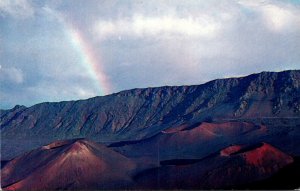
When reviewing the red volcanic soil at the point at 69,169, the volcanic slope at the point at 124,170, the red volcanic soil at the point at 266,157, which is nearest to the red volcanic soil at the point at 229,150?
the volcanic slope at the point at 124,170

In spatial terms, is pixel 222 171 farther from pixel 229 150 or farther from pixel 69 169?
pixel 69 169

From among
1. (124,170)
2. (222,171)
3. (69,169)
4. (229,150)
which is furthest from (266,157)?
(69,169)

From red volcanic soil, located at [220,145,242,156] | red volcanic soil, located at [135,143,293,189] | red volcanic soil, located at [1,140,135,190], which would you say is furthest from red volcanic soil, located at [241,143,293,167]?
red volcanic soil, located at [1,140,135,190]

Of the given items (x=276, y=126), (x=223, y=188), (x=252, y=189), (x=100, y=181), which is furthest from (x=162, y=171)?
(x=276, y=126)

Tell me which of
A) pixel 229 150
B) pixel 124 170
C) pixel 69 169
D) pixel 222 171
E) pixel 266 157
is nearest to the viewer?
pixel 222 171

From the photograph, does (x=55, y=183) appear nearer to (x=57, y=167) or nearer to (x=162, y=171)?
(x=57, y=167)

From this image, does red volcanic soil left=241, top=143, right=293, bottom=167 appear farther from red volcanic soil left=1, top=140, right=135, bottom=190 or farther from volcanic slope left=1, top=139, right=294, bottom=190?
red volcanic soil left=1, top=140, right=135, bottom=190

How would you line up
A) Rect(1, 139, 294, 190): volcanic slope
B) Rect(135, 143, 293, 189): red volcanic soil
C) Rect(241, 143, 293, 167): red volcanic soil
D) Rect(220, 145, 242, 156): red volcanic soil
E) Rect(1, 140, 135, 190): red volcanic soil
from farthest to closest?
Rect(220, 145, 242, 156): red volcanic soil → Rect(1, 140, 135, 190): red volcanic soil → Rect(241, 143, 293, 167): red volcanic soil → Rect(1, 139, 294, 190): volcanic slope → Rect(135, 143, 293, 189): red volcanic soil

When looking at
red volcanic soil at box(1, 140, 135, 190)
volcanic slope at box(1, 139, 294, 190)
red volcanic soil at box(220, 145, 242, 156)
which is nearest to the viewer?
volcanic slope at box(1, 139, 294, 190)
